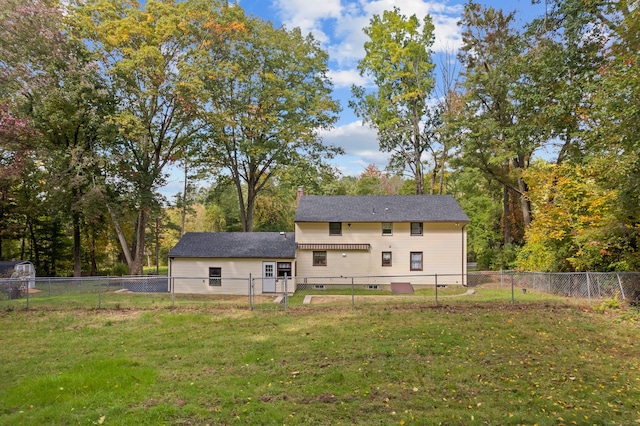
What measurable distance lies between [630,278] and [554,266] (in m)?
5.66

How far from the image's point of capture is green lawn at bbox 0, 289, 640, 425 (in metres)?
5.43

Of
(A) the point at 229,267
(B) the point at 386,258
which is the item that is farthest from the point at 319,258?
(A) the point at 229,267

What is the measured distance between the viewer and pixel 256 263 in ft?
72.8

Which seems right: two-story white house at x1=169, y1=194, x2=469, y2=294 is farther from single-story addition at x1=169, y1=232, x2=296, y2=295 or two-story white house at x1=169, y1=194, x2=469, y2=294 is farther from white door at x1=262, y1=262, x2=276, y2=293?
white door at x1=262, y1=262, x2=276, y2=293

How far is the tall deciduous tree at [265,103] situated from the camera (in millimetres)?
28281

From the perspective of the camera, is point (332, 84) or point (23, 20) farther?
point (332, 84)

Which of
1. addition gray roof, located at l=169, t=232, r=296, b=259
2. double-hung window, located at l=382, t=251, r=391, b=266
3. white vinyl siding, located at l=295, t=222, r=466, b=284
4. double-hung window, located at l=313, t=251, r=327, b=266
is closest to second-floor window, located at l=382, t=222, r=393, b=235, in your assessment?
white vinyl siding, located at l=295, t=222, r=466, b=284

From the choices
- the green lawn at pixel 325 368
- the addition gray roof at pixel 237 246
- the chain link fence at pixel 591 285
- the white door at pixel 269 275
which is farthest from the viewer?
the addition gray roof at pixel 237 246

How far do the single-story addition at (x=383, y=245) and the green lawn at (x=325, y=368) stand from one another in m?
10.8

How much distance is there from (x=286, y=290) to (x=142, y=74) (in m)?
19.0

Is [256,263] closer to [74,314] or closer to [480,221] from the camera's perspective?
[74,314]

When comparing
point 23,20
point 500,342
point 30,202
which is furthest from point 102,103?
point 500,342

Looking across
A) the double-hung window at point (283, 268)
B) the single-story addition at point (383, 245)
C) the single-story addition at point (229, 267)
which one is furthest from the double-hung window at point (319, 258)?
the double-hung window at point (283, 268)

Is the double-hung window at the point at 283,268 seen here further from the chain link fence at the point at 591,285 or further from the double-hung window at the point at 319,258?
the chain link fence at the point at 591,285
